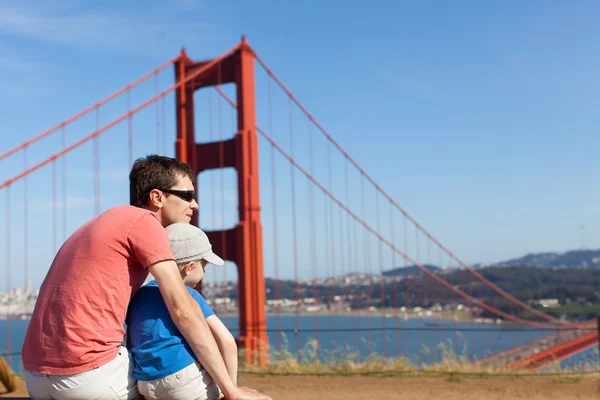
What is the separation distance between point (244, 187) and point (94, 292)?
26.1 ft

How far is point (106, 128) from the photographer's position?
38.4ft

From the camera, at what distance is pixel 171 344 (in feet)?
5.97

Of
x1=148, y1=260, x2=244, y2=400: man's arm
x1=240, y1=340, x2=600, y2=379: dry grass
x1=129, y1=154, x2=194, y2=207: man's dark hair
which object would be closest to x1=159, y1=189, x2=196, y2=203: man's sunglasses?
x1=129, y1=154, x2=194, y2=207: man's dark hair

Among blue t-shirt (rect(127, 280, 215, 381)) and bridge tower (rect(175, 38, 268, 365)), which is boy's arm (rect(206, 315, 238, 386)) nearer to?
blue t-shirt (rect(127, 280, 215, 381))

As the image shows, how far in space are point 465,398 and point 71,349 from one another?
4.43m

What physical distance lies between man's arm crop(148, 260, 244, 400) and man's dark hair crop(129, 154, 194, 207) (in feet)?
0.89

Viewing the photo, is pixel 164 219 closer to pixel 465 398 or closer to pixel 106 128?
pixel 465 398

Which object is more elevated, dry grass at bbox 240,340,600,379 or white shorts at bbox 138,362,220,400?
white shorts at bbox 138,362,220,400

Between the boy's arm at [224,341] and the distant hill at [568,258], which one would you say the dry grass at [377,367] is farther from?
the distant hill at [568,258]

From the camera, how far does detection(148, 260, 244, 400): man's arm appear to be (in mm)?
1760

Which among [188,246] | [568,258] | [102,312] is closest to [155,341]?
[102,312]

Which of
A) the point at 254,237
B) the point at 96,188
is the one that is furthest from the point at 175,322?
the point at 96,188

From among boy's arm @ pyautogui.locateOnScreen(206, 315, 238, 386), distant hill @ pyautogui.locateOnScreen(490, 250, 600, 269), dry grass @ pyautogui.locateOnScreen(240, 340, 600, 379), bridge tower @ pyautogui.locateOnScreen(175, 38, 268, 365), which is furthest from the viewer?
distant hill @ pyautogui.locateOnScreen(490, 250, 600, 269)

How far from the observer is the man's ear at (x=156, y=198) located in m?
1.97
